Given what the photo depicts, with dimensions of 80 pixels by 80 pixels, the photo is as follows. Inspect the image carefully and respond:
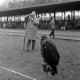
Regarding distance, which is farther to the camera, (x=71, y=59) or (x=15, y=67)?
(x=71, y=59)

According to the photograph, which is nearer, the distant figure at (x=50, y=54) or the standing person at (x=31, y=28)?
the distant figure at (x=50, y=54)

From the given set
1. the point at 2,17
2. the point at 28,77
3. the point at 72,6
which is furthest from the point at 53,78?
the point at 2,17

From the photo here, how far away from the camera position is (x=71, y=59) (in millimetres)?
9383

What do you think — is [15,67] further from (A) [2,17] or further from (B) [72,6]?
(A) [2,17]

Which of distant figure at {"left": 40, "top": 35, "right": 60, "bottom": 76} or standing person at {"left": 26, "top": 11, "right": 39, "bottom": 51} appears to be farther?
standing person at {"left": 26, "top": 11, "right": 39, "bottom": 51}

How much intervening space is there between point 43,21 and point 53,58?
27.5m

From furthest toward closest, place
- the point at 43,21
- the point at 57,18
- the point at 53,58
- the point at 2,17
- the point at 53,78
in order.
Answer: the point at 2,17
the point at 43,21
the point at 57,18
the point at 53,78
the point at 53,58

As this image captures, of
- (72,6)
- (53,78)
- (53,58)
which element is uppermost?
(72,6)

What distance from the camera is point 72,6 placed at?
87.9 ft

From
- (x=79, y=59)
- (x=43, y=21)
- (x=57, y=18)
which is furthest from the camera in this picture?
(x=43, y=21)

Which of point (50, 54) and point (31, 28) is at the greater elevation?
point (31, 28)

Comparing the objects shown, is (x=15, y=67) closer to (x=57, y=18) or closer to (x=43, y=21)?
(x=57, y=18)

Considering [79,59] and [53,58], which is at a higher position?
[53,58]

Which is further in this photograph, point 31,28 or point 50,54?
point 31,28
